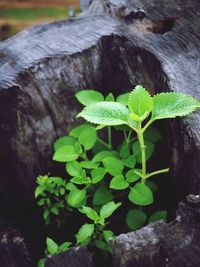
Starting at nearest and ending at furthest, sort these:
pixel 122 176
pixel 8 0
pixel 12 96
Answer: pixel 122 176 < pixel 12 96 < pixel 8 0

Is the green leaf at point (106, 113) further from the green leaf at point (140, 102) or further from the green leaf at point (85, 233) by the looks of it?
the green leaf at point (85, 233)

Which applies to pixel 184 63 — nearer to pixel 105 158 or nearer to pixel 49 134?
pixel 105 158

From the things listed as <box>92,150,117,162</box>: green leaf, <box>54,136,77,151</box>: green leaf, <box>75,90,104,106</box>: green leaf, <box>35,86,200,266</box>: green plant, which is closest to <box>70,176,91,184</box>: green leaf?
<box>35,86,200,266</box>: green plant

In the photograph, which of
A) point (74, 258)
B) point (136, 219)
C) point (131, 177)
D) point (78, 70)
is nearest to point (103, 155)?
point (131, 177)

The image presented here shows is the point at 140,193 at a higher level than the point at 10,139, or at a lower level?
lower

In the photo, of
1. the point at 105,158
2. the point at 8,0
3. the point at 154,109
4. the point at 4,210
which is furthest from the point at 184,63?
the point at 8,0

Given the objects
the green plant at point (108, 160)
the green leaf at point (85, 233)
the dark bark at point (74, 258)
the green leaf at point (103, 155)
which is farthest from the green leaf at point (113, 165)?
the dark bark at point (74, 258)

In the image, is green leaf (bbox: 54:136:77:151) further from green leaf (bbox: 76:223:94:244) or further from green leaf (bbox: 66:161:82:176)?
green leaf (bbox: 76:223:94:244)
